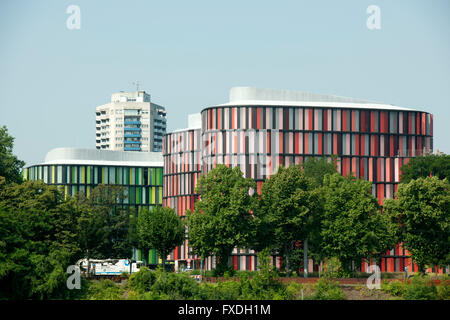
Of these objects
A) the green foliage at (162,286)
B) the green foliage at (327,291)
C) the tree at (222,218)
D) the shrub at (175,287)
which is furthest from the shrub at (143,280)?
the tree at (222,218)

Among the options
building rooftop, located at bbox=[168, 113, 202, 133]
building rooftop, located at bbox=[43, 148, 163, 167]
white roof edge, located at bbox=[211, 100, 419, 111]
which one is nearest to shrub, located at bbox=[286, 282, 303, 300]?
white roof edge, located at bbox=[211, 100, 419, 111]

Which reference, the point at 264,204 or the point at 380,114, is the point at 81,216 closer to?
the point at 264,204

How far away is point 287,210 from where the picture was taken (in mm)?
106750

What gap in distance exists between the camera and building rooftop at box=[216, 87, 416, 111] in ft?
482

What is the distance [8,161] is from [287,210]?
122ft

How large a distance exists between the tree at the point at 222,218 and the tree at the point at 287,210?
196 cm

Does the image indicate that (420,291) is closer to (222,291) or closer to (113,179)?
(222,291)

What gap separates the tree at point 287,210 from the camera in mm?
106125

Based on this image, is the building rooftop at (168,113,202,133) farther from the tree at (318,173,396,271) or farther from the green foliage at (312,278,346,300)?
the green foliage at (312,278,346,300)

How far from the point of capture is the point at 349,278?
324 ft

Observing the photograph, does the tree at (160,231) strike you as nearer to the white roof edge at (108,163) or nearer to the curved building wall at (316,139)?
the curved building wall at (316,139)

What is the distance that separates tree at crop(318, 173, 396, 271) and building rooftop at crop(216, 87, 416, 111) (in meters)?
41.4
